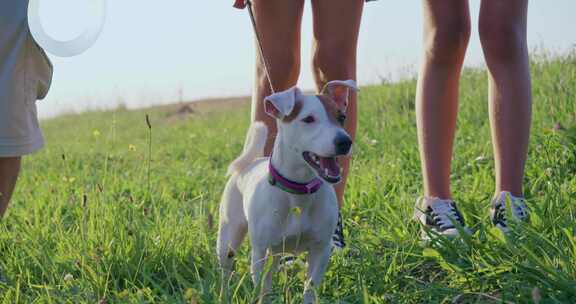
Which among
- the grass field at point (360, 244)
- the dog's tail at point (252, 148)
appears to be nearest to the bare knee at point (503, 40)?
the grass field at point (360, 244)

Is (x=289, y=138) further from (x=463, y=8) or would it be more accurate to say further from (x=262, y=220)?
(x=463, y=8)

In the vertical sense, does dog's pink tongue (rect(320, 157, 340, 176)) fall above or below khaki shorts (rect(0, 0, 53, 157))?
below

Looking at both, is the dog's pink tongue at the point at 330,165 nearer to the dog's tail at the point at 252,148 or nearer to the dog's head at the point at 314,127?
the dog's head at the point at 314,127

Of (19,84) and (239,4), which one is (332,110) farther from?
(19,84)

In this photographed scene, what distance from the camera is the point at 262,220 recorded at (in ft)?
8.80

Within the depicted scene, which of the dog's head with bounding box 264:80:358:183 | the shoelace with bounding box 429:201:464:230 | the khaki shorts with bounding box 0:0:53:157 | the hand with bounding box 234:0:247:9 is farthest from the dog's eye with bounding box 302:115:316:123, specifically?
the khaki shorts with bounding box 0:0:53:157

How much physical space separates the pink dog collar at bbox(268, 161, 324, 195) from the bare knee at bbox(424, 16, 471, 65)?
1168 millimetres

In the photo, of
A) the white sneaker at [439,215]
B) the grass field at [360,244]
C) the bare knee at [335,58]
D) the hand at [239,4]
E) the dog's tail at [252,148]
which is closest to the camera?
the grass field at [360,244]

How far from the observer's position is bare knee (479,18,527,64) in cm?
342

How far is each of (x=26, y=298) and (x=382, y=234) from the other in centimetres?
149

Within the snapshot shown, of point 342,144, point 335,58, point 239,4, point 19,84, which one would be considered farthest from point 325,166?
point 19,84

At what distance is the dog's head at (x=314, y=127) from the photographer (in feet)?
Answer: 8.19

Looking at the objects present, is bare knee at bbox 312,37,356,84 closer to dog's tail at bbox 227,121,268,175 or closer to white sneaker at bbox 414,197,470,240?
dog's tail at bbox 227,121,268,175

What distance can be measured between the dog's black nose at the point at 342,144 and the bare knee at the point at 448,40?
124cm
